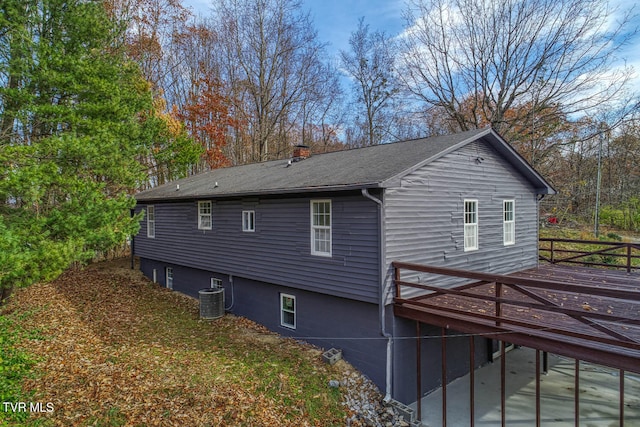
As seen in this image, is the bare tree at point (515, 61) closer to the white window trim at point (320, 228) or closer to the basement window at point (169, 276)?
the white window trim at point (320, 228)

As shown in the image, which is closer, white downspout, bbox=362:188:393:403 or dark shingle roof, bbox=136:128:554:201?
white downspout, bbox=362:188:393:403

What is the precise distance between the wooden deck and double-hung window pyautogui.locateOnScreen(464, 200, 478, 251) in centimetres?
138

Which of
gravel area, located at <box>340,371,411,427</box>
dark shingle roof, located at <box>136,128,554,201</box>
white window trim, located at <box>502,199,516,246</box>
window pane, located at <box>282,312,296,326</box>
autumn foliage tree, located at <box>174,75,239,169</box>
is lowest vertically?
gravel area, located at <box>340,371,411,427</box>

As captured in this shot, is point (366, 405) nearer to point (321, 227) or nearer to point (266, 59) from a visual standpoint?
point (321, 227)

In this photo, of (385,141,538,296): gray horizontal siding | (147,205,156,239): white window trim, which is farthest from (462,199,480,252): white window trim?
(147,205,156,239): white window trim

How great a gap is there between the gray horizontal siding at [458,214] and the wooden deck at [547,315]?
0.91m

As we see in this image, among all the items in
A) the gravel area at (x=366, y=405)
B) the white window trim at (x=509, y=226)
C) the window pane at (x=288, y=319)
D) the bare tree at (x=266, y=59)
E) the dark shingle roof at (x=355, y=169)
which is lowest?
the gravel area at (x=366, y=405)

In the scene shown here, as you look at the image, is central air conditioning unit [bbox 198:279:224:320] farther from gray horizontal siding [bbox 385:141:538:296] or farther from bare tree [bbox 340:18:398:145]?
bare tree [bbox 340:18:398:145]

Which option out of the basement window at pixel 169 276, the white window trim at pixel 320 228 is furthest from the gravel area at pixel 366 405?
the basement window at pixel 169 276

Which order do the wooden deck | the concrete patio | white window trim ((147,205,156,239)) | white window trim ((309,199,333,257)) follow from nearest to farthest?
the wooden deck
the concrete patio
white window trim ((309,199,333,257))
white window trim ((147,205,156,239))

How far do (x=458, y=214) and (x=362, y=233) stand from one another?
124 inches

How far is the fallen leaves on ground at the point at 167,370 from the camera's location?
594 centimetres

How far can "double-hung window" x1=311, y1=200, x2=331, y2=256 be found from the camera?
823 centimetres

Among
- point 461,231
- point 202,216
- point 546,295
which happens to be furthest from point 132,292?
point 546,295
